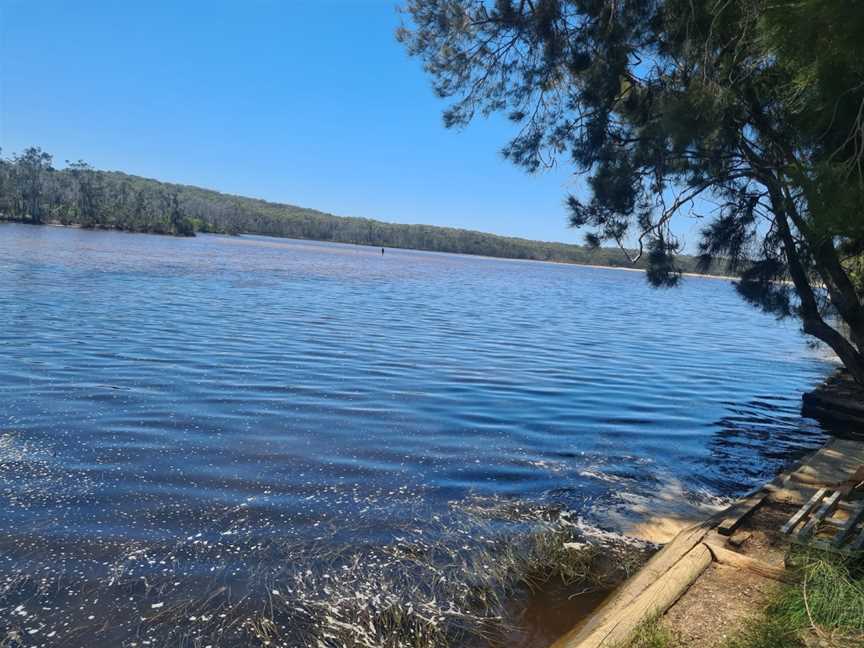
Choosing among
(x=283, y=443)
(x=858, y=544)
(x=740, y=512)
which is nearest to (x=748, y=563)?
(x=858, y=544)

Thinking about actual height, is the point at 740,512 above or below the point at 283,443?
above

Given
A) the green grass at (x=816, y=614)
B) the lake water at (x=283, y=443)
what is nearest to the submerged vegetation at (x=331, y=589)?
the lake water at (x=283, y=443)

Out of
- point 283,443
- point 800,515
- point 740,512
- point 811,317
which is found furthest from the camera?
point 811,317

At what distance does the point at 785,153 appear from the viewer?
24.2 feet

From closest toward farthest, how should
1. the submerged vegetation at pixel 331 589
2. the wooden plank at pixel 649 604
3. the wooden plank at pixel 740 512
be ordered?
1. the wooden plank at pixel 649 604
2. the submerged vegetation at pixel 331 589
3. the wooden plank at pixel 740 512

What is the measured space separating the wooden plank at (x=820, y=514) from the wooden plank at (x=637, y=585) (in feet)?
2.41

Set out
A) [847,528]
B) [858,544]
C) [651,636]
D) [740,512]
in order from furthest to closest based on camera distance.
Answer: [740,512]
[847,528]
[858,544]
[651,636]

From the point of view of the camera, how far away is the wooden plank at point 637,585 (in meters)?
3.87

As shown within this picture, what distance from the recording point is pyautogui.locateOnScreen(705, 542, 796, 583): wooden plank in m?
4.17

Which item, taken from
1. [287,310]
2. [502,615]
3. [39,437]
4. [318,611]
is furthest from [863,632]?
[287,310]

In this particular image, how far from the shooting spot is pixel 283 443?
7.91 metres

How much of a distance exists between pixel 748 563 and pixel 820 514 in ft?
3.35

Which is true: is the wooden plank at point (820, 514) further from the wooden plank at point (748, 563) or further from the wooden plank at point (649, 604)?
the wooden plank at point (649, 604)

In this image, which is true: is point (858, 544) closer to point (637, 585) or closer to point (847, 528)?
point (847, 528)
